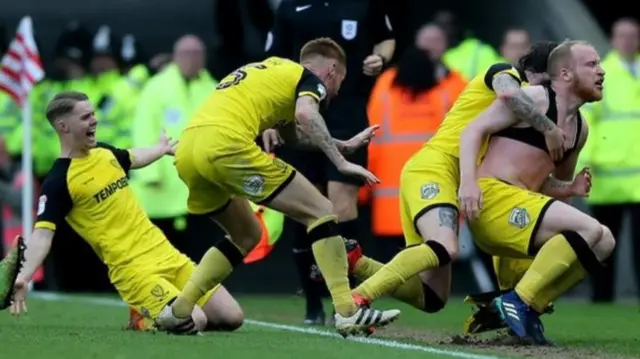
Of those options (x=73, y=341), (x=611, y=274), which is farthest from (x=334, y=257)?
(x=611, y=274)

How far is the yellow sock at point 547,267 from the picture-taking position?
10133mm

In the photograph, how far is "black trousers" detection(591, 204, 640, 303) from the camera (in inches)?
650

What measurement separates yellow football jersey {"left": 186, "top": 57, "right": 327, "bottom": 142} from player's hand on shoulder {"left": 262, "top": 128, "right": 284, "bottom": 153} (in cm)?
98

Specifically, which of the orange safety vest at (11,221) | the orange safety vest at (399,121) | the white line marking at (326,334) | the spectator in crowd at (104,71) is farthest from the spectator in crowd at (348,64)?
the orange safety vest at (11,221)

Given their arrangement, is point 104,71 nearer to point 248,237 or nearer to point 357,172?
point 248,237

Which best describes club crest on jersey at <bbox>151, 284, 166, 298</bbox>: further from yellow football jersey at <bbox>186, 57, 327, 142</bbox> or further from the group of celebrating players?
yellow football jersey at <bbox>186, 57, 327, 142</bbox>

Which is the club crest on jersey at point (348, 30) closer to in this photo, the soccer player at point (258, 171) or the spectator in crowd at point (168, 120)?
the soccer player at point (258, 171)

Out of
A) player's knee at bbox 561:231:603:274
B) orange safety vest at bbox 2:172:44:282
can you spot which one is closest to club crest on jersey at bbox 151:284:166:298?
player's knee at bbox 561:231:603:274

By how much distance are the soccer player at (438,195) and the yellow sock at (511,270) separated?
1.57ft

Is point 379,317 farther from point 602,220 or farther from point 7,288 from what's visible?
point 602,220

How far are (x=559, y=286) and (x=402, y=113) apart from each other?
5.85 m

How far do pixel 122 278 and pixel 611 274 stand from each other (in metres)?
6.36

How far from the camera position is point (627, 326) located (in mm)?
12711

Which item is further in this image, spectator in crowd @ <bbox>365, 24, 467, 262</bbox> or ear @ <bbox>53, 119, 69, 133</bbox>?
spectator in crowd @ <bbox>365, 24, 467, 262</bbox>
